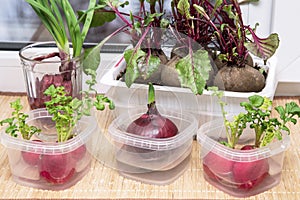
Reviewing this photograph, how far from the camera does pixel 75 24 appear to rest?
108 centimetres

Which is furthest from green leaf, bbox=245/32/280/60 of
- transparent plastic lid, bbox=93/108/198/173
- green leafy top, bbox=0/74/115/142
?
green leafy top, bbox=0/74/115/142

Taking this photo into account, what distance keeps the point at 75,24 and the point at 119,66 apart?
0.13 m

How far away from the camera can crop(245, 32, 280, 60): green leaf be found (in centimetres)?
97

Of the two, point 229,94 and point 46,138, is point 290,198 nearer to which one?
point 229,94

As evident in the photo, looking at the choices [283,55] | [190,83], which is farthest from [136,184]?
[283,55]

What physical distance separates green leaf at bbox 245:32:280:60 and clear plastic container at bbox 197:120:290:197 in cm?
16

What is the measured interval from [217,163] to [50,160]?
0.29 meters

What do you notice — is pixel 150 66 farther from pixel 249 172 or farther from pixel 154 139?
pixel 249 172

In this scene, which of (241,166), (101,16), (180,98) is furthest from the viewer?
(101,16)

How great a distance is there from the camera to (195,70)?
925 mm

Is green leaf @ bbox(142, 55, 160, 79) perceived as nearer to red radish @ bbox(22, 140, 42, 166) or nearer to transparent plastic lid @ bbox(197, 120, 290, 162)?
transparent plastic lid @ bbox(197, 120, 290, 162)

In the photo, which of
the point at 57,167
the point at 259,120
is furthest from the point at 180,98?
the point at 57,167

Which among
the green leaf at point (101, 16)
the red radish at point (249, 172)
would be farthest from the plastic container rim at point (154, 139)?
the green leaf at point (101, 16)

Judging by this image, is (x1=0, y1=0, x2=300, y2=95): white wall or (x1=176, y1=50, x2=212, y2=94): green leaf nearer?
(x1=176, y1=50, x2=212, y2=94): green leaf
